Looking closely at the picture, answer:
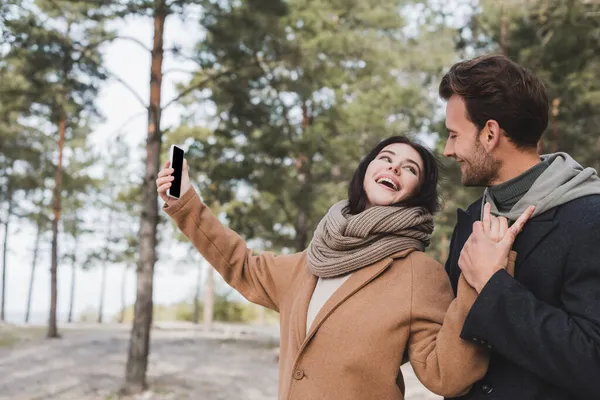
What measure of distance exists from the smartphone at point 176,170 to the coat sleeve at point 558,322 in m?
1.38

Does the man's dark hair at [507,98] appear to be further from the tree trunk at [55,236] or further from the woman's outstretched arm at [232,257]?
the tree trunk at [55,236]

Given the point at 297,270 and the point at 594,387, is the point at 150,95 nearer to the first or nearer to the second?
the point at 297,270

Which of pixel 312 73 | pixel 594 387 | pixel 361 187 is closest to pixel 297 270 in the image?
pixel 361 187

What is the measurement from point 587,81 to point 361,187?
1041 centimetres

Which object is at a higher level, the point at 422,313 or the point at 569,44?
the point at 569,44

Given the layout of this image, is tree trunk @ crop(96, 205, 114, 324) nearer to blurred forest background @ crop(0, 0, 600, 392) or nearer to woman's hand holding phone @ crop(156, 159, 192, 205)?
blurred forest background @ crop(0, 0, 600, 392)

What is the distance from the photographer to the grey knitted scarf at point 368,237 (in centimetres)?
222

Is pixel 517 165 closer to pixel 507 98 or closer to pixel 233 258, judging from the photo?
pixel 507 98

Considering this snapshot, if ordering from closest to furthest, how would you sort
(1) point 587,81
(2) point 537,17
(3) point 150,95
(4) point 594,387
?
(4) point 594,387 → (3) point 150,95 → (1) point 587,81 → (2) point 537,17

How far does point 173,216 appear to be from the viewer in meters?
2.58

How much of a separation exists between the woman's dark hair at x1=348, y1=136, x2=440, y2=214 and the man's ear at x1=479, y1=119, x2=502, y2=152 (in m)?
0.55

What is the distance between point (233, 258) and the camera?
8.80 ft

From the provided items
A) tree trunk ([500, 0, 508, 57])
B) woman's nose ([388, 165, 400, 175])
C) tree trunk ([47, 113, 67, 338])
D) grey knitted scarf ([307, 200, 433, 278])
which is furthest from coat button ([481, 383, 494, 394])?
tree trunk ([47, 113, 67, 338])

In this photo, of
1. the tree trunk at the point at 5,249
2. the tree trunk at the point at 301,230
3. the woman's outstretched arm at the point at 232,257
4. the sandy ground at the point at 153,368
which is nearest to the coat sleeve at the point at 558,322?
the woman's outstretched arm at the point at 232,257
